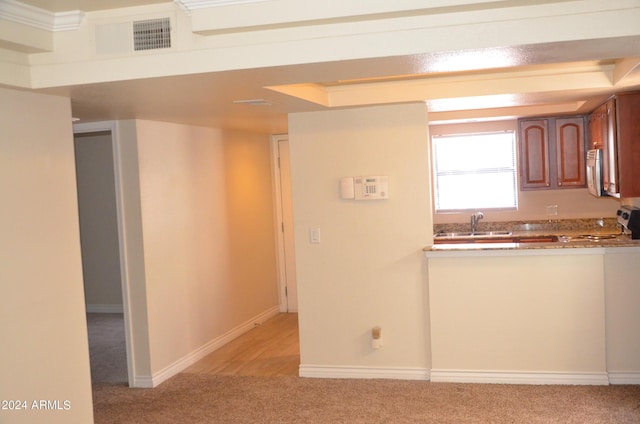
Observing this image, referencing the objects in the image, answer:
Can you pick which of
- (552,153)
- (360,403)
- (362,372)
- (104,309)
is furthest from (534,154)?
(104,309)

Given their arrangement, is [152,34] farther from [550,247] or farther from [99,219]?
[99,219]

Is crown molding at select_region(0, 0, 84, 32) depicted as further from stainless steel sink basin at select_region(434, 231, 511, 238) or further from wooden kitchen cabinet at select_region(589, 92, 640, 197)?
stainless steel sink basin at select_region(434, 231, 511, 238)

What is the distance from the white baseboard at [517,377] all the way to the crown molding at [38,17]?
11.4 feet

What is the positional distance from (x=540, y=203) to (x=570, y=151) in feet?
2.24

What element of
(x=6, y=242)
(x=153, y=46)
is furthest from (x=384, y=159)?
(x=6, y=242)

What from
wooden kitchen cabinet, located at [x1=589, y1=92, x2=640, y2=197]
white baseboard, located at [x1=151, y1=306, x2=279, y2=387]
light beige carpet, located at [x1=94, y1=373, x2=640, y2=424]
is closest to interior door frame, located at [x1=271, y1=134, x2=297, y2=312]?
white baseboard, located at [x1=151, y1=306, x2=279, y2=387]

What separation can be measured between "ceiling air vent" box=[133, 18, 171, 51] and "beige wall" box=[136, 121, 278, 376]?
6.48 ft

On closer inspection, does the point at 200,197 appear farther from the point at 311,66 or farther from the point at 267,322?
the point at 311,66

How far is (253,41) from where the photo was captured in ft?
10.8

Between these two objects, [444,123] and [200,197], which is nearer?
[200,197]

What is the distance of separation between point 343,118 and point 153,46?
7.05 feet

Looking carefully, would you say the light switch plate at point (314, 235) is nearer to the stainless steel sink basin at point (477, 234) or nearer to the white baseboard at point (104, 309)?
the stainless steel sink basin at point (477, 234)

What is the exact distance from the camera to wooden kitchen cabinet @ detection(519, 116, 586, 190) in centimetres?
689

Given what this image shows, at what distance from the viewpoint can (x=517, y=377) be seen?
194 inches
